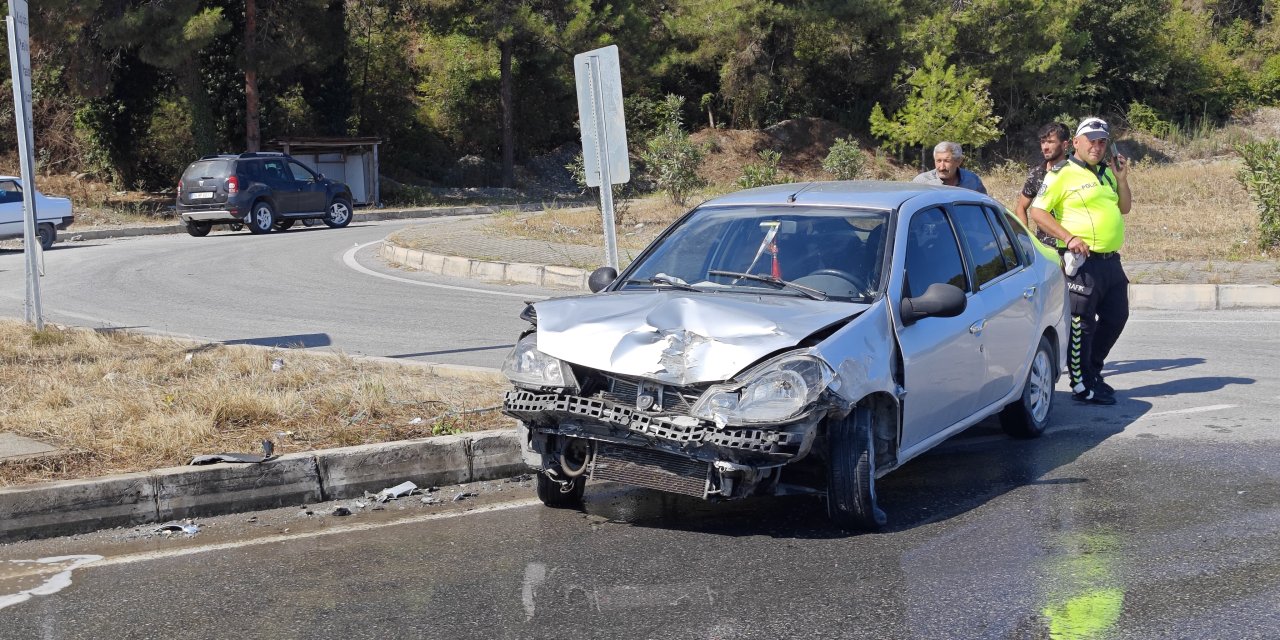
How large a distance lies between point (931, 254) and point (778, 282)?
0.93 meters

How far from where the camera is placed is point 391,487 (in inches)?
252

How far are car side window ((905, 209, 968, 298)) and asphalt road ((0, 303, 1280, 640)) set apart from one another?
3.39 ft

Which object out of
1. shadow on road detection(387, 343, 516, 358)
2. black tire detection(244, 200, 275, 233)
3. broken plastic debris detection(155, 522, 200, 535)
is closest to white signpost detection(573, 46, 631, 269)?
shadow on road detection(387, 343, 516, 358)

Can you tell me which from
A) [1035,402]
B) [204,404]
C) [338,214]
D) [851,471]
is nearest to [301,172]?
[338,214]

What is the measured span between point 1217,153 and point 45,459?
46220mm

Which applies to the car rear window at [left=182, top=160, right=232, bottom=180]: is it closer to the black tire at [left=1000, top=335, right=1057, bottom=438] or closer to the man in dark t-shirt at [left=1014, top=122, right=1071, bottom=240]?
the man in dark t-shirt at [left=1014, top=122, right=1071, bottom=240]

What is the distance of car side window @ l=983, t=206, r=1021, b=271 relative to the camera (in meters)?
7.32

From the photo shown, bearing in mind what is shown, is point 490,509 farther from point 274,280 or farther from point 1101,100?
point 1101,100

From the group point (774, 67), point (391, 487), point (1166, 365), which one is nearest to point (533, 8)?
point (774, 67)

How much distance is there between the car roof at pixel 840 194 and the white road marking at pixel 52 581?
354 cm

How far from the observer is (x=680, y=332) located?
17.4 ft

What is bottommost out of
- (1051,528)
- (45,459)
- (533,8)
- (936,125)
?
(1051,528)

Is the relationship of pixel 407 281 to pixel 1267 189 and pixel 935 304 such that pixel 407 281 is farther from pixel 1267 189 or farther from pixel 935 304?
pixel 935 304

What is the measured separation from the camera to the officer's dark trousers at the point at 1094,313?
27.1ft
